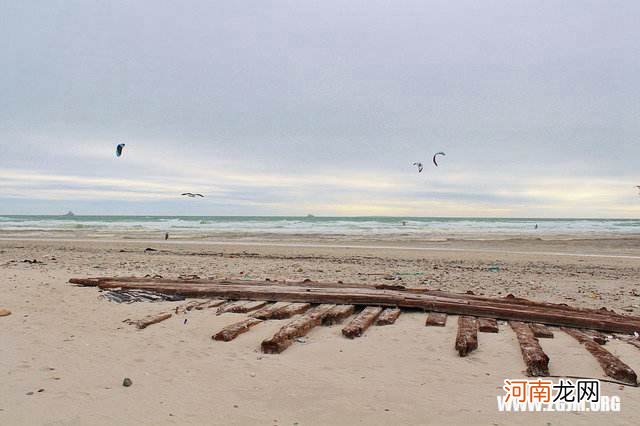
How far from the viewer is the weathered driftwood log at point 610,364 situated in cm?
375

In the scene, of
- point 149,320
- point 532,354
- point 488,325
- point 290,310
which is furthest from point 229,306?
point 532,354

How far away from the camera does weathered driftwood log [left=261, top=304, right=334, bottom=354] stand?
4445mm

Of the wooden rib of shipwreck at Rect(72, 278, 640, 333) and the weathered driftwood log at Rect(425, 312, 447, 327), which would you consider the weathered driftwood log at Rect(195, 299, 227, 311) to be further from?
the weathered driftwood log at Rect(425, 312, 447, 327)

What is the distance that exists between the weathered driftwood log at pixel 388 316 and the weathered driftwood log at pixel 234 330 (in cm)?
144

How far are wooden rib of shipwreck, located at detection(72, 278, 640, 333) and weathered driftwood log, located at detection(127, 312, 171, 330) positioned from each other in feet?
3.88

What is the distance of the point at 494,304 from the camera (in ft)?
20.4

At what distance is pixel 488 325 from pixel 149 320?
3888 millimetres

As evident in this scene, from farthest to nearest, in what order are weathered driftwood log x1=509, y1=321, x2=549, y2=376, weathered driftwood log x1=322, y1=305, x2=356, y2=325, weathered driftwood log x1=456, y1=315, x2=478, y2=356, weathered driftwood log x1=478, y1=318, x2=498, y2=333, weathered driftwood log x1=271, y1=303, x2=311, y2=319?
weathered driftwood log x1=271, y1=303, x2=311, y2=319 → weathered driftwood log x1=322, y1=305, x2=356, y2=325 → weathered driftwood log x1=478, y1=318, x2=498, y2=333 → weathered driftwood log x1=456, y1=315, x2=478, y2=356 → weathered driftwood log x1=509, y1=321, x2=549, y2=376

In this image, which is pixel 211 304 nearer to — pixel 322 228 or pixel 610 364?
pixel 610 364

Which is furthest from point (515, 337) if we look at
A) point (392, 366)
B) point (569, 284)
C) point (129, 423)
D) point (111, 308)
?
point (569, 284)

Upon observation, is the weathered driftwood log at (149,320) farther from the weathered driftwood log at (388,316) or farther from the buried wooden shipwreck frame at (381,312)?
the weathered driftwood log at (388,316)

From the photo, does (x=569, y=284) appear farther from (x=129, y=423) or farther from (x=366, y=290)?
(x=129, y=423)

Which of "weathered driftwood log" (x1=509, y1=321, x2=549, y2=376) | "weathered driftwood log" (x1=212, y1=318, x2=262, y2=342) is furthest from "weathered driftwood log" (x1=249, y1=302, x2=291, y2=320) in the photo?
"weathered driftwood log" (x1=509, y1=321, x2=549, y2=376)

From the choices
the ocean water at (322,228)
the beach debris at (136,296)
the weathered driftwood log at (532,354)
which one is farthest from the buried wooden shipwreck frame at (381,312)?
the ocean water at (322,228)
